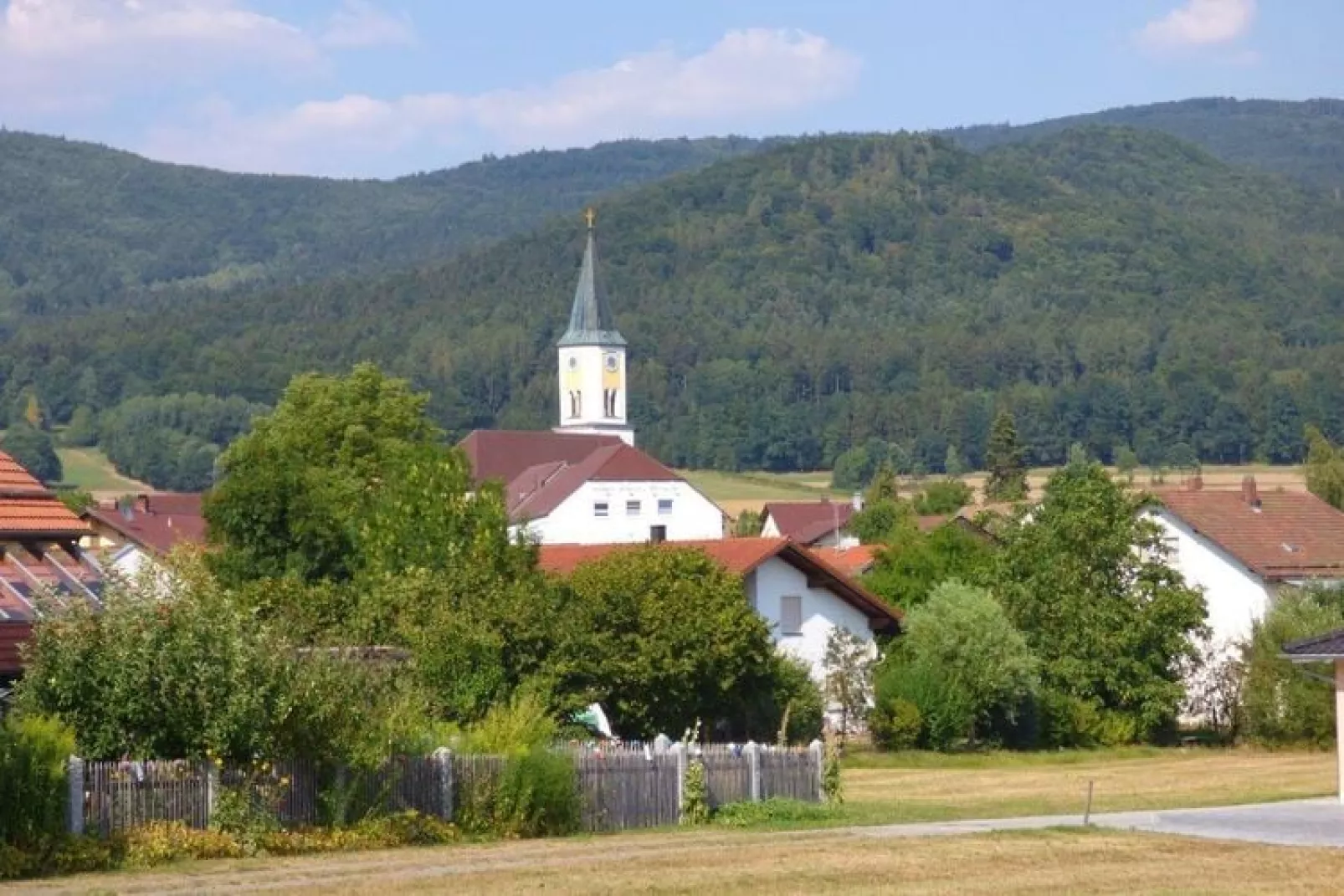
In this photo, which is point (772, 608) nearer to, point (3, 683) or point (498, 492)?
point (498, 492)

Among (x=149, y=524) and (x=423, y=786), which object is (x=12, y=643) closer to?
(x=423, y=786)

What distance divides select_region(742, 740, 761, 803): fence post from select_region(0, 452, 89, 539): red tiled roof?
9.58 m

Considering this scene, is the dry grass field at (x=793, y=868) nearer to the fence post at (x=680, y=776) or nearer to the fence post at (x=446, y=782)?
the fence post at (x=446, y=782)

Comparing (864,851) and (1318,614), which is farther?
(1318,614)

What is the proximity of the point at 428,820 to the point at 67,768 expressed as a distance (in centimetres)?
526

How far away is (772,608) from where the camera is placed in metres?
61.8

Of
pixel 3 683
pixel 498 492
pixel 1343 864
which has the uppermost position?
pixel 498 492

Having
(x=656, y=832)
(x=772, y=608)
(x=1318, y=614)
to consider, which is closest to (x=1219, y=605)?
(x=1318, y=614)

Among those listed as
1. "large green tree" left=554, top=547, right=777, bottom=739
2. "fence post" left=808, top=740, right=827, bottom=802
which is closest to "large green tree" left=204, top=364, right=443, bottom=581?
"large green tree" left=554, top=547, right=777, bottom=739

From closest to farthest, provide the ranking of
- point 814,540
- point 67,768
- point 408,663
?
point 67,768
point 408,663
point 814,540

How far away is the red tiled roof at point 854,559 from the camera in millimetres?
77944

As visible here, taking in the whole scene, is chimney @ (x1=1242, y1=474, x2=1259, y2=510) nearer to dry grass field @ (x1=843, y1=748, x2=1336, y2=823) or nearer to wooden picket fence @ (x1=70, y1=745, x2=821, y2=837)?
dry grass field @ (x1=843, y1=748, x2=1336, y2=823)

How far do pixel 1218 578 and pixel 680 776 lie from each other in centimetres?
4474

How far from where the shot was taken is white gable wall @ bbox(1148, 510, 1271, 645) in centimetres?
7462
